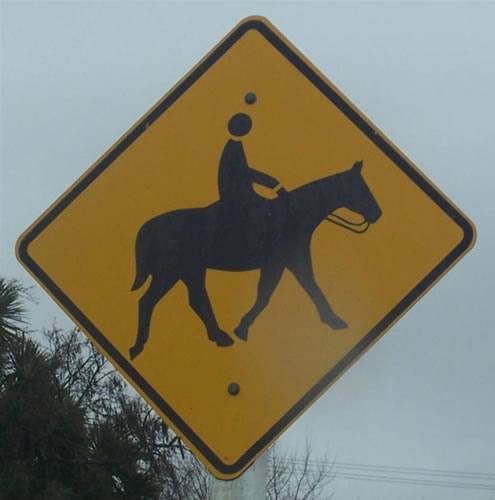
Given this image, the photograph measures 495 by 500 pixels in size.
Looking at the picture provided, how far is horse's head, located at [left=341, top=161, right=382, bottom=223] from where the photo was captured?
2336mm

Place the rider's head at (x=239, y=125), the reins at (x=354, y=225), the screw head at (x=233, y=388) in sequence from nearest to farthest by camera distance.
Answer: the screw head at (x=233, y=388) < the reins at (x=354, y=225) < the rider's head at (x=239, y=125)

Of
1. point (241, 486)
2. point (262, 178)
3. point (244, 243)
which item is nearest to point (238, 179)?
point (262, 178)

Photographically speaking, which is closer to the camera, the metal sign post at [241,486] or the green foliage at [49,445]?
the metal sign post at [241,486]

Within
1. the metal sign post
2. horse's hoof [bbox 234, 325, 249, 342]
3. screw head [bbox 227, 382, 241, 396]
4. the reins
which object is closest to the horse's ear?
the reins

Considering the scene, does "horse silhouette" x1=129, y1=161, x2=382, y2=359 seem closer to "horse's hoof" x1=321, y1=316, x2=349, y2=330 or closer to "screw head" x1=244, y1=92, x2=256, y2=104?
"horse's hoof" x1=321, y1=316, x2=349, y2=330

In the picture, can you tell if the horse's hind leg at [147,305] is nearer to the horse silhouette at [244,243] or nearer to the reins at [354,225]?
the horse silhouette at [244,243]

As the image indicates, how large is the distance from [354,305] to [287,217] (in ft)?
0.89

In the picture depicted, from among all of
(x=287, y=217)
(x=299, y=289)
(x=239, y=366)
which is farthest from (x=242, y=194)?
(x=239, y=366)

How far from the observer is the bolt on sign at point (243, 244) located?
2.23 metres

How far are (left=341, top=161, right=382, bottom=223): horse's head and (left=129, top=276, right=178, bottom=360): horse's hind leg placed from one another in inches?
18.2

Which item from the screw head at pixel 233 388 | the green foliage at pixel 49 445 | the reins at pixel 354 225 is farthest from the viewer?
the green foliage at pixel 49 445

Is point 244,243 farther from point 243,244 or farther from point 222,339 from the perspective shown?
point 222,339

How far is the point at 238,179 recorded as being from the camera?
2.40m

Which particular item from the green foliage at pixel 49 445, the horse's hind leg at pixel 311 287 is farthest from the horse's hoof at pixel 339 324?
the green foliage at pixel 49 445
